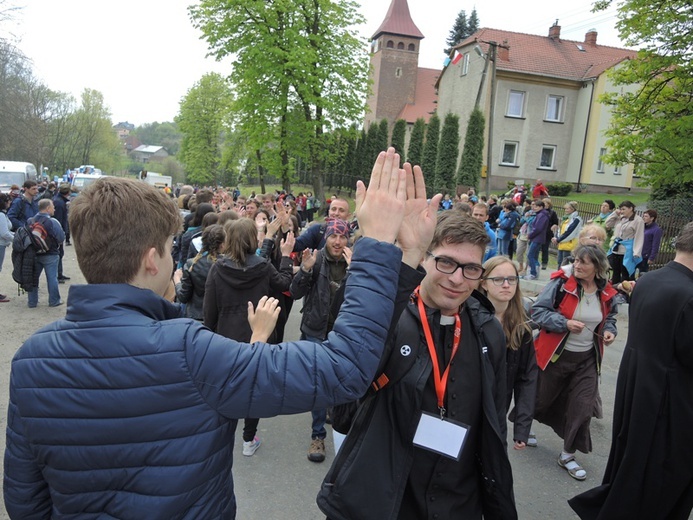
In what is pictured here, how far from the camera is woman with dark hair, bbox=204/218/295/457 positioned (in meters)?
4.30

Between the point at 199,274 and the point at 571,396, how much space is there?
12.0 feet

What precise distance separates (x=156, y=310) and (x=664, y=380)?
2940 mm

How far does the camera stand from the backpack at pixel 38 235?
28.0 ft

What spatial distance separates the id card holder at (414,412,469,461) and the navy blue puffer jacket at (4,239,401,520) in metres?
Answer: 0.83

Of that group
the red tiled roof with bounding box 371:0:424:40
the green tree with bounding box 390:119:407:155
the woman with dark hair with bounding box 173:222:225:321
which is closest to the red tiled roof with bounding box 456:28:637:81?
the green tree with bounding box 390:119:407:155

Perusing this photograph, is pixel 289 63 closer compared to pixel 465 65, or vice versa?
pixel 289 63

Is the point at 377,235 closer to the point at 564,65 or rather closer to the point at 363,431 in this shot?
the point at 363,431

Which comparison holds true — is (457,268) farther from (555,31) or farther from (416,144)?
(555,31)

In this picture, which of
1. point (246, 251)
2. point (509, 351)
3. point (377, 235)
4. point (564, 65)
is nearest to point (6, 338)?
point (246, 251)

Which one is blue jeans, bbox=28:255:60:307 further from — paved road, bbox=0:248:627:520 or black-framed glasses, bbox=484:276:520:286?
black-framed glasses, bbox=484:276:520:286

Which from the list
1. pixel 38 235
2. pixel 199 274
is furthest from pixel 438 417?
pixel 38 235

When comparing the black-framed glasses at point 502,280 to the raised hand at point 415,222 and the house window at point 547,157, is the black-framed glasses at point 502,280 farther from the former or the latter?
the house window at point 547,157

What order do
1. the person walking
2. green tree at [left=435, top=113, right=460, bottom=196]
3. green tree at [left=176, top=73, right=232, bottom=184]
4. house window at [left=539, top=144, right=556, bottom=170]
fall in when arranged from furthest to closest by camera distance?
green tree at [left=176, top=73, right=232, bottom=184]
house window at [left=539, top=144, right=556, bottom=170]
green tree at [left=435, top=113, right=460, bottom=196]
the person walking

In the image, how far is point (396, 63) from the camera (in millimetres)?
53531
